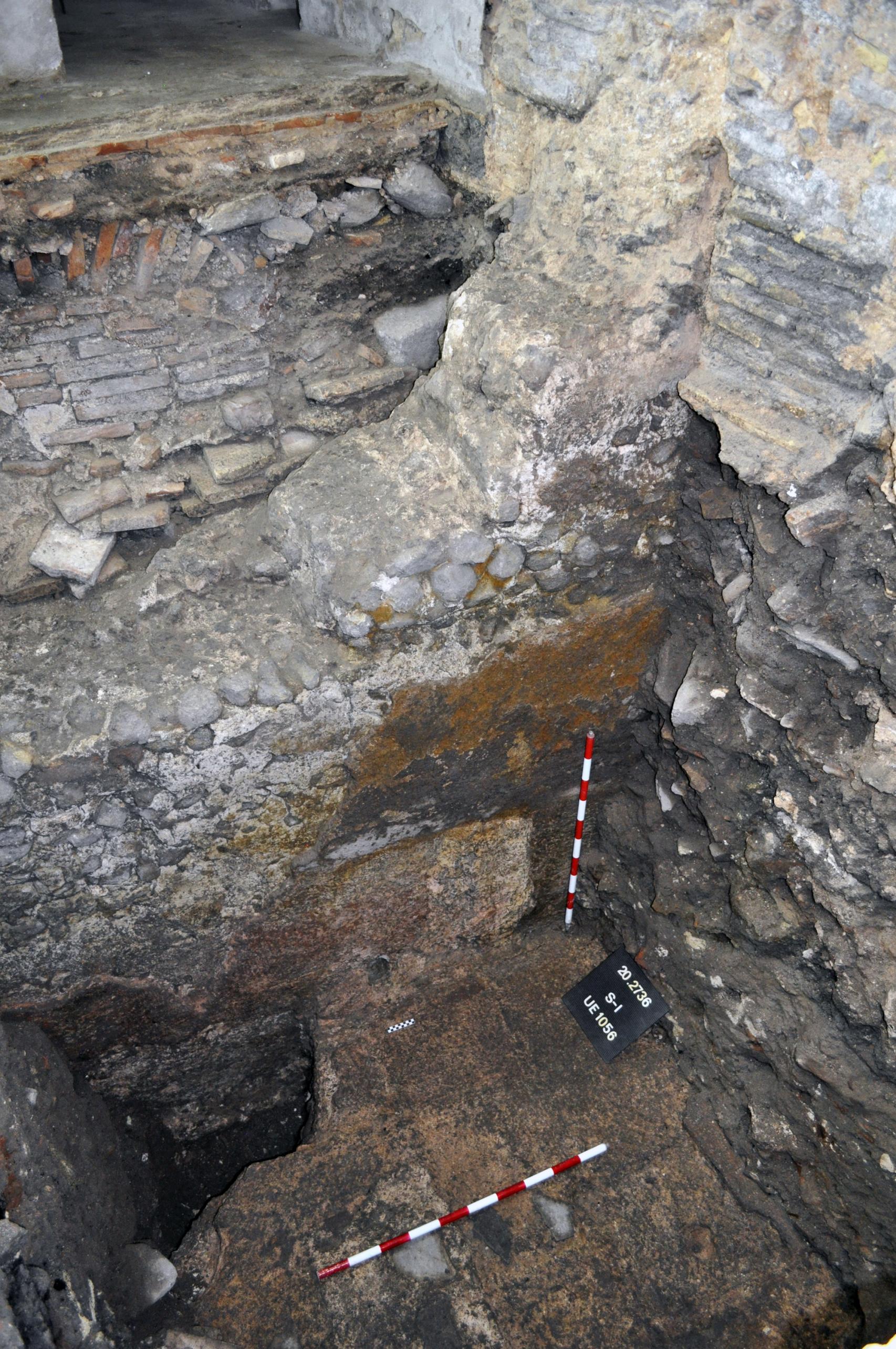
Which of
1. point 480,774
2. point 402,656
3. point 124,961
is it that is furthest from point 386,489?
point 124,961

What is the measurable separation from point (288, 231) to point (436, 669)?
1422 mm

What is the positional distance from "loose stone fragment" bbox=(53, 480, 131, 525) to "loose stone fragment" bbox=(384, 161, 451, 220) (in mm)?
1282

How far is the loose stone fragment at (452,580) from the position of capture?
2.63m

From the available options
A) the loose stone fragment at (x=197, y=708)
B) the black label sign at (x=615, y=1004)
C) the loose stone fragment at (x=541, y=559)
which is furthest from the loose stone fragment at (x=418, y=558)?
the black label sign at (x=615, y=1004)

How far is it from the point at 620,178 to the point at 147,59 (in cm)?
209

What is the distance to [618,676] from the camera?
10.2 feet

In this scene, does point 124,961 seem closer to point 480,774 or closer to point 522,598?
point 480,774

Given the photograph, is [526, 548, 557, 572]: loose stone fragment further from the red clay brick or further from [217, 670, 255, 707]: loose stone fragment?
the red clay brick

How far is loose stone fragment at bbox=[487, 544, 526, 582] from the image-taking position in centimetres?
266

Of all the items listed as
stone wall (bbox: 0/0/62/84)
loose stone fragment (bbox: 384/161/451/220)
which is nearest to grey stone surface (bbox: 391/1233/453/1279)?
loose stone fragment (bbox: 384/161/451/220)

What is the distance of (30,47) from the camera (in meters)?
3.15

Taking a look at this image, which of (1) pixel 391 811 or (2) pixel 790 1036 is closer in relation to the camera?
(2) pixel 790 1036

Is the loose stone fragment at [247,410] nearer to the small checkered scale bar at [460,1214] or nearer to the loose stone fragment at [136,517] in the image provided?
the loose stone fragment at [136,517]

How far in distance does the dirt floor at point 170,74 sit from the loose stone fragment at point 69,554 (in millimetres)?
1063
